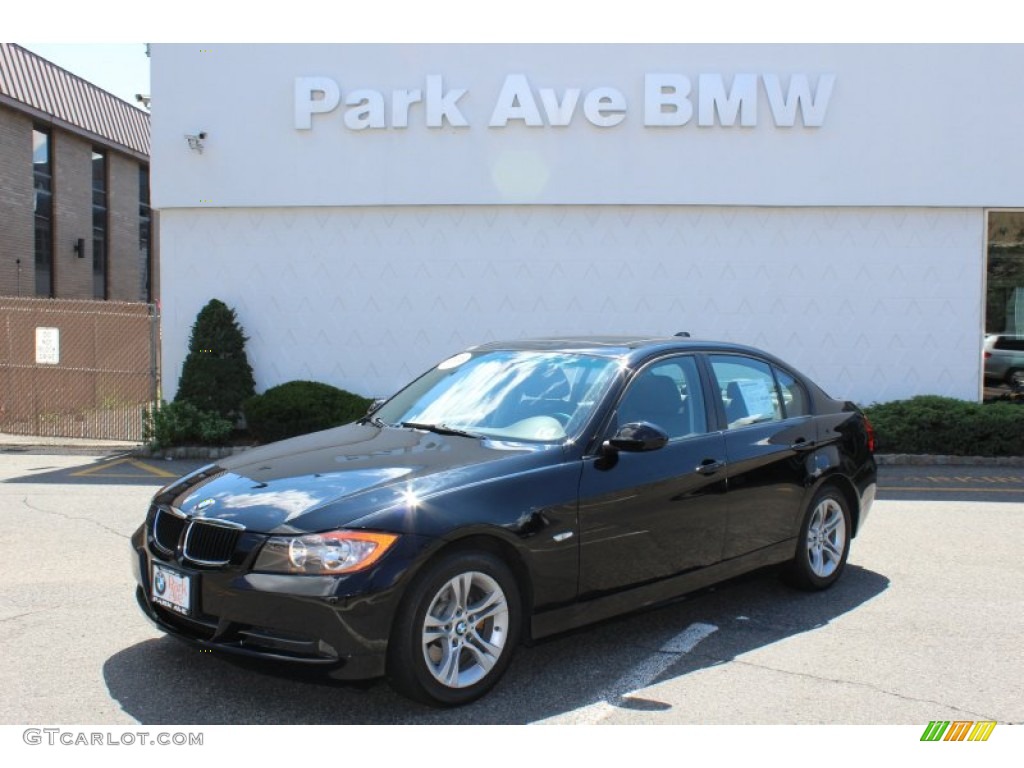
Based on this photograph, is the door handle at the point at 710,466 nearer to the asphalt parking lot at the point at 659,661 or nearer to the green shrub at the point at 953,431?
the asphalt parking lot at the point at 659,661

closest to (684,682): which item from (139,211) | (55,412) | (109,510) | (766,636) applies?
(766,636)

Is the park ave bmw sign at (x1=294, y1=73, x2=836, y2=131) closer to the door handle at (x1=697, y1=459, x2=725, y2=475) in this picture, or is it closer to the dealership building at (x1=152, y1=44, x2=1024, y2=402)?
the dealership building at (x1=152, y1=44, x2=1024, y2=402)

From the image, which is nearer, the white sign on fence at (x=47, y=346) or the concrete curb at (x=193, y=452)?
the concrete curb at (x=193, y=452)

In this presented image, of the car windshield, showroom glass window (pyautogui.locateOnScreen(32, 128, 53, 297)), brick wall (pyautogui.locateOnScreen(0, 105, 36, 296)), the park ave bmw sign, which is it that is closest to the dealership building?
the park ave bmw sign

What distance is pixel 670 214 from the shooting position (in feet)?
44.7

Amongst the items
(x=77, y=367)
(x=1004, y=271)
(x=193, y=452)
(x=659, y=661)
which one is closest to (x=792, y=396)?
(x=659, y=661)

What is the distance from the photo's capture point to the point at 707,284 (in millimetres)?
13594

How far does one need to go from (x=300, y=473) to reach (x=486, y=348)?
1.73 metres

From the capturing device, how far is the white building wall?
1356 centimetres

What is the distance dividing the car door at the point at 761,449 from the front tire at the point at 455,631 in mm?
1681

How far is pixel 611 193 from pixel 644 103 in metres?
1.32

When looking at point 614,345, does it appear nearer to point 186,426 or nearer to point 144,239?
point 186,426
